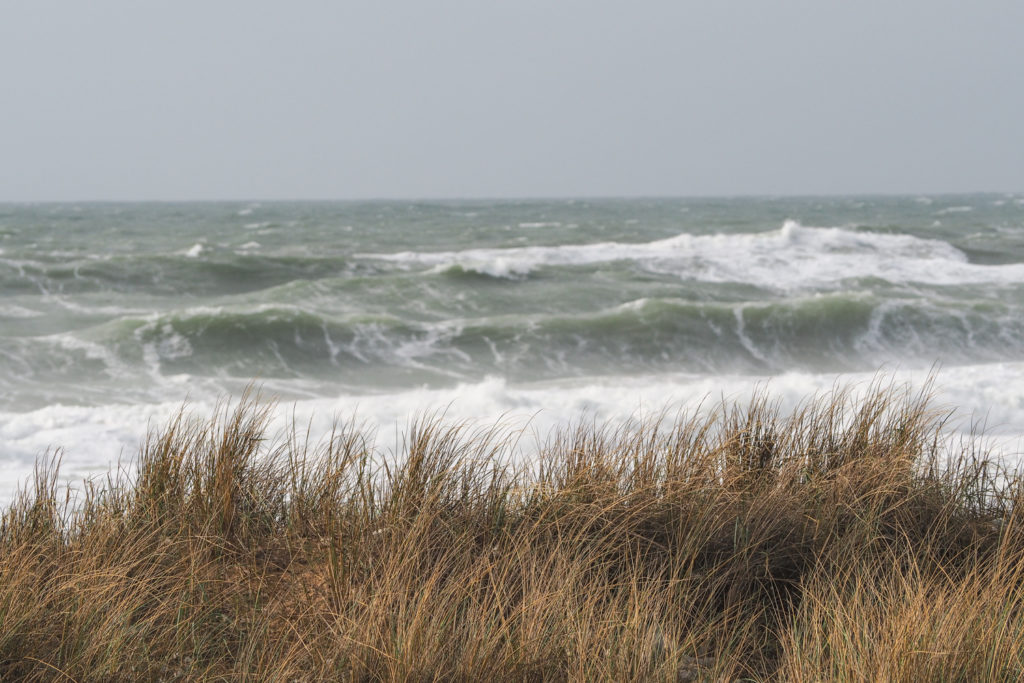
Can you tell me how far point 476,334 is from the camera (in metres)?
12.7

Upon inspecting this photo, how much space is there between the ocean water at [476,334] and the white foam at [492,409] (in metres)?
0.03

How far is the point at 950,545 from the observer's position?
3.43 metres

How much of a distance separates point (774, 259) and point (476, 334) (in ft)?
40.1

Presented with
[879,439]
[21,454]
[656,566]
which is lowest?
[21,454]

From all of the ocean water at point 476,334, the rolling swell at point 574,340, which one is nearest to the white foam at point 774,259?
the ocean water at point 476,334

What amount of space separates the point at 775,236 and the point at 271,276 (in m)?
16.0

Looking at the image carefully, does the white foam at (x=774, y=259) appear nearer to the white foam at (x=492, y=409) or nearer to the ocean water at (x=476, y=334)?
the ocean water at (x=476, y=334)

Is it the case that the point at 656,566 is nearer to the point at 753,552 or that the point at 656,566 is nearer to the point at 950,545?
the point at 753,552

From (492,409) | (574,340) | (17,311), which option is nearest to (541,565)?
(492,409)

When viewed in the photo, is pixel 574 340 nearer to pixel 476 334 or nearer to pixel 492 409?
pixel 476 334

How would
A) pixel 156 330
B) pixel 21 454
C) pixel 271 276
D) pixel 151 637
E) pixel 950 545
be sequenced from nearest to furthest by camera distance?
pixel 151 637, pixel 950 545, pixel 21 454, pixel 156 330, pixel 271 276

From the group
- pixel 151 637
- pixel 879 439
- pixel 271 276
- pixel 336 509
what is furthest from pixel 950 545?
pixel 271 276

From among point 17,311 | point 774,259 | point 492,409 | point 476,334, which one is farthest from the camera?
point 774,259

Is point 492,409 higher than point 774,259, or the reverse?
point 774,259
